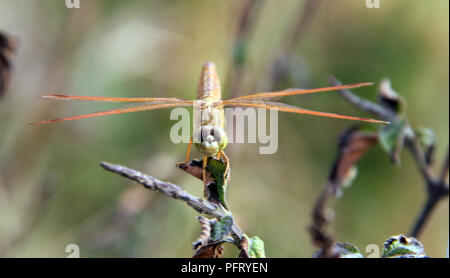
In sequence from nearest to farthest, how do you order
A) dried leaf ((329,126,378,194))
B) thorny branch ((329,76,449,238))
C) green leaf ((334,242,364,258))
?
1. green leaf ((334,242,364,258))
2. thorny branch ((329,76,449,238))
3. dried leaf ((329,126,378,194))

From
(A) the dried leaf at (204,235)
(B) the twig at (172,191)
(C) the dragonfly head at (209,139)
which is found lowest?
(A) the dried leaf at (204,235)

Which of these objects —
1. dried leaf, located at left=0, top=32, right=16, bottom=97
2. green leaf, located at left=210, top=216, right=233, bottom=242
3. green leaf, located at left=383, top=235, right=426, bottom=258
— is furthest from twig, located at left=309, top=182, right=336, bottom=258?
dried leaf, located at left=0, top=32, right=16, bottom=97

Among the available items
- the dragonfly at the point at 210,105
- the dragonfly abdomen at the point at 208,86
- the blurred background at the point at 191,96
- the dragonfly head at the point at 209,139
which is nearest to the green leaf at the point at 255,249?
the dragonfly at the point at 210,105

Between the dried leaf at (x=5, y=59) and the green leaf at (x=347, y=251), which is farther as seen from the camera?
the dried leaf at (x=5, y=59)

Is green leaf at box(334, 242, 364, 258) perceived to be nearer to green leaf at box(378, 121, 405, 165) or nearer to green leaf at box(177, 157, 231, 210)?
green leaf at box(177, 157, 231, 210)

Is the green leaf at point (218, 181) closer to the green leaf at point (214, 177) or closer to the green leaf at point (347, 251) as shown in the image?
the green leaf at point (214, 177)
